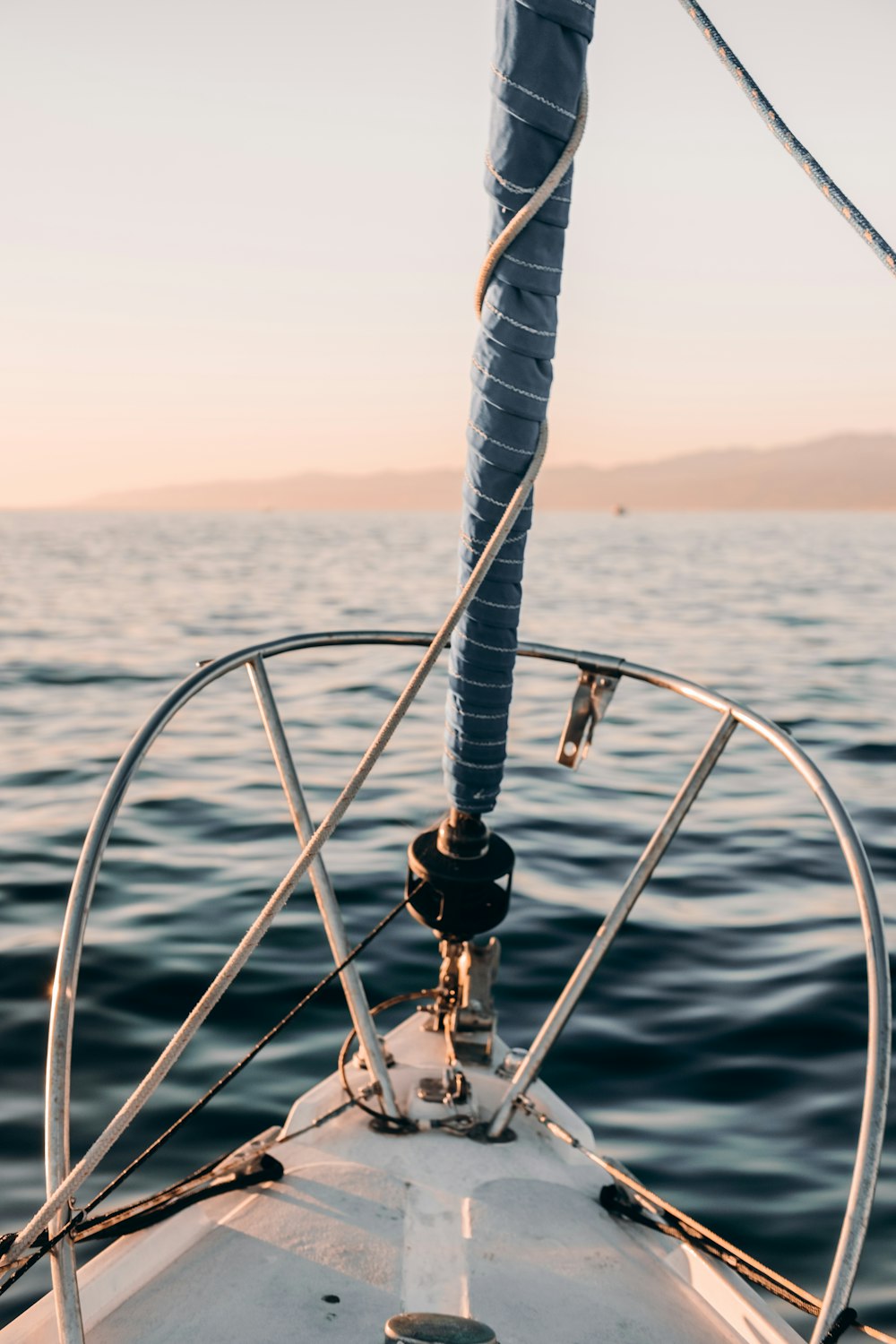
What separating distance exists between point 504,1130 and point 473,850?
79cm

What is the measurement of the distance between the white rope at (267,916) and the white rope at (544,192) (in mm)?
390

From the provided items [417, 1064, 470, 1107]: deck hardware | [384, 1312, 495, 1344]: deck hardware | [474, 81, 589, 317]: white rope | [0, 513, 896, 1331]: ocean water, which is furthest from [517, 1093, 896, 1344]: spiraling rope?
[474, 81, 589, 317]: white rope

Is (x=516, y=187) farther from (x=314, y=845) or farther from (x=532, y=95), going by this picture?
(x=314, y=845)

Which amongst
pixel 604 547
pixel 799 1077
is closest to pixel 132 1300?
pixel 799 1077

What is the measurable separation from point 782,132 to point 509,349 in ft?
2.42

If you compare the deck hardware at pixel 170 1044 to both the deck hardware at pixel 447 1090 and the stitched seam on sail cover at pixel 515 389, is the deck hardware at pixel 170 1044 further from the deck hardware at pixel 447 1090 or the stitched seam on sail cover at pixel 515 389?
the stitched seam on sail cover at pixel 515 389

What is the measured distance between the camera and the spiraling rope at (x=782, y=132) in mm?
2506

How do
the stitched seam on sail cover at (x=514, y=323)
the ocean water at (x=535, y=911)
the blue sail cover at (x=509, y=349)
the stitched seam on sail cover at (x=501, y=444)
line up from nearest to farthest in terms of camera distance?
1. the blue sail cover at (x=509, y=349)
2. the stitched seam on sail cover at (x=514, y=323)
3. the stitched seam on sail cover at (x=501, y=444)
4. the ocean water at (x=535, y=911)

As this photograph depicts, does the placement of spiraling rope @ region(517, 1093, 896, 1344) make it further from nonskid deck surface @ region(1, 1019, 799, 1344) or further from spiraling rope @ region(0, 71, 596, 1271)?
spiraling rope @ region(0, 71, 596, 1271)

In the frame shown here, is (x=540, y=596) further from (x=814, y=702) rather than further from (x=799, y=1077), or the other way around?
(x=799, y=1077)

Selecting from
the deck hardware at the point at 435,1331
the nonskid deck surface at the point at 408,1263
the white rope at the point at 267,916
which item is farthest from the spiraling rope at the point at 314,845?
the deck hardware at the point at 435,1331

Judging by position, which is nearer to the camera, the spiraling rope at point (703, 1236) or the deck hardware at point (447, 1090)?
the spiraling rope at point (703, 1236)

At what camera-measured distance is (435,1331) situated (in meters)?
2.07

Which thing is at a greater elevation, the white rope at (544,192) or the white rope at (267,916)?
the white rope at (544,192)
